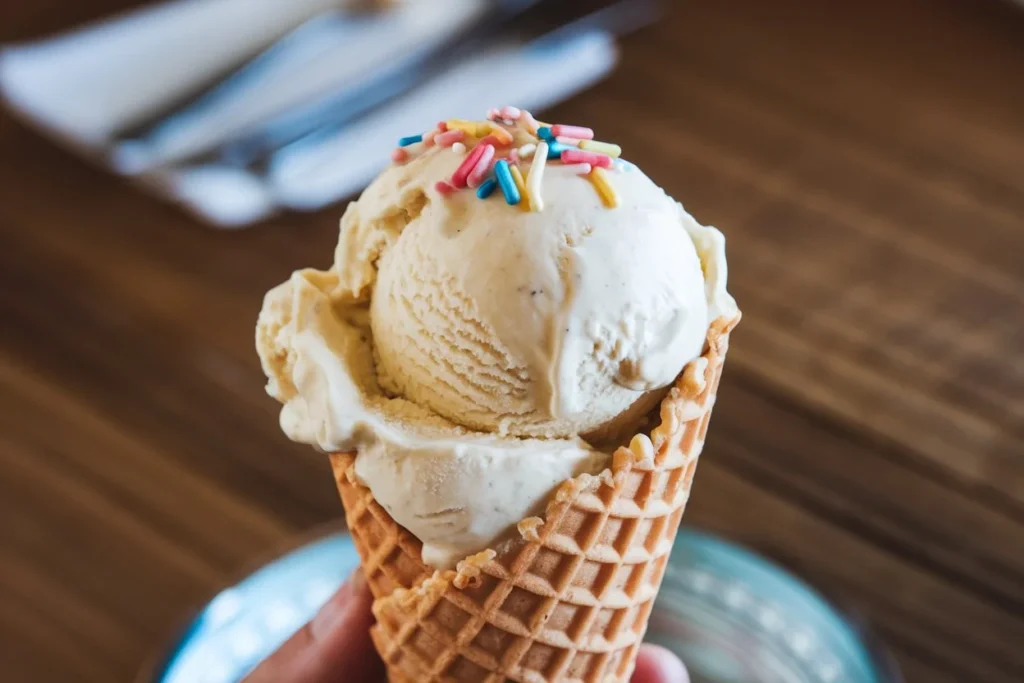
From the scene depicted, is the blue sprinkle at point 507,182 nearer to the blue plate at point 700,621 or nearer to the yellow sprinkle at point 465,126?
the yellow sprinkle at point 465,126

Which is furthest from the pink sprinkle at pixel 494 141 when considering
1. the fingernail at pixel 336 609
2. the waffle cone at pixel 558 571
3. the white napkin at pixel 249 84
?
the white napkin at pixel 249 84

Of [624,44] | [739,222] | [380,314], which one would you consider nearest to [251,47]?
[624,44]

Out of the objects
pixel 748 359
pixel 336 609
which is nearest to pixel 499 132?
pixel 336 609

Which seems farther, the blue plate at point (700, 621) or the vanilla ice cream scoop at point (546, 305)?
the blue plate at point (700, 621)

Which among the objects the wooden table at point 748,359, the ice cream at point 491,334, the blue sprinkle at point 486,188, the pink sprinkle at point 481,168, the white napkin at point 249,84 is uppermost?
the pink sprinkle at point 481,168

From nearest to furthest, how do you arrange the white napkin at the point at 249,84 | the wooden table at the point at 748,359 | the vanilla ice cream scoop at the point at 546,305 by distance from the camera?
the vanilla ice cream scoop at the point at 546,305, the wooden table at the point at 748,359, the white napkin at the point at 249,84

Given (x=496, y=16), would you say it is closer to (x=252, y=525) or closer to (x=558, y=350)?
(x=252, y=525)
